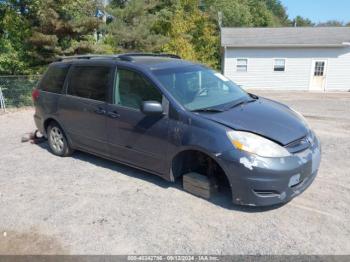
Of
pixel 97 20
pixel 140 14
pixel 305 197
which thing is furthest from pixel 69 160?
pixel 140 14

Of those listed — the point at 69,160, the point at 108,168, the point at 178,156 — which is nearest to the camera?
the point at 178,156

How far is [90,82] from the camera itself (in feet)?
16.6

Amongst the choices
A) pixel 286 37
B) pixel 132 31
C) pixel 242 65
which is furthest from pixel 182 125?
pixel 286 37

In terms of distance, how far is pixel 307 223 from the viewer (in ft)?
11.5

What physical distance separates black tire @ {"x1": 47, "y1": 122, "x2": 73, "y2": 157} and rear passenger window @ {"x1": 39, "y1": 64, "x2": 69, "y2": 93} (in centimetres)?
66

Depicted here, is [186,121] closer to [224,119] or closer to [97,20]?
[224,119]

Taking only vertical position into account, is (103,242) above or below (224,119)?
below

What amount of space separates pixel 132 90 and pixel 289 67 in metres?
18.8

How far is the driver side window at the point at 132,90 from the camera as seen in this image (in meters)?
4.24

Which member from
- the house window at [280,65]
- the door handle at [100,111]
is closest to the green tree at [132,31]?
the house window at [280,65]

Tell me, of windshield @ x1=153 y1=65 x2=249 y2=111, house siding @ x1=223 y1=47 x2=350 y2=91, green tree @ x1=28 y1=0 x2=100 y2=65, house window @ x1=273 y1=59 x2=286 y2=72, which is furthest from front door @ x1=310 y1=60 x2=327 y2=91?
windshield @ x1=153 y1=65 x2=249 y2=111

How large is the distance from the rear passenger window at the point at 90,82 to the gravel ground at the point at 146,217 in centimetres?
124

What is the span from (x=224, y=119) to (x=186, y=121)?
18.1 inches

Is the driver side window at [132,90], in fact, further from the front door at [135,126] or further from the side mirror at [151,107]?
the side mirror at [151,107]
